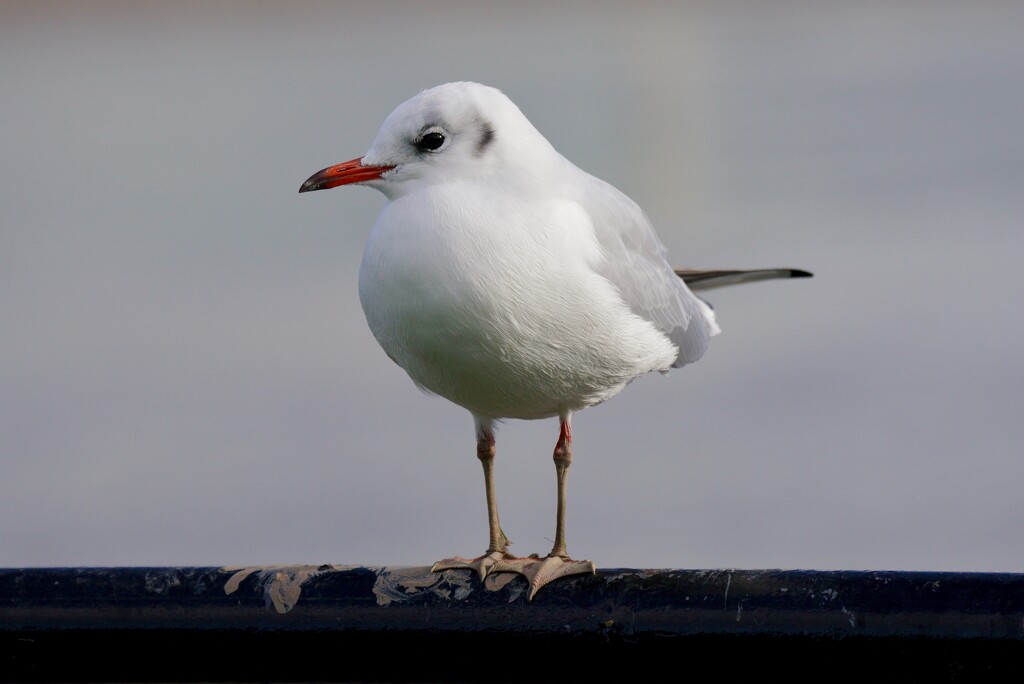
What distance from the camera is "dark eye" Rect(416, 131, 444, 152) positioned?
3139 mm

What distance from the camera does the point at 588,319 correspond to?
311 centimetres

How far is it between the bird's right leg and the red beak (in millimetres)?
707

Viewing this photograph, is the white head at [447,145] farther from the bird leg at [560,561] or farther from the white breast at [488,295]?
the bird leg at [560,561]

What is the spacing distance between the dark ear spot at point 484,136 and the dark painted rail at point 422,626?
0.97 meters

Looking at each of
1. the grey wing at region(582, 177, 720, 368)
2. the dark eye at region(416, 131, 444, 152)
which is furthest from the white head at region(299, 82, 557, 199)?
the grey wing at region(582, 177, 720, 368)

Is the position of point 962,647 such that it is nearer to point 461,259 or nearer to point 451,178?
point 461,259

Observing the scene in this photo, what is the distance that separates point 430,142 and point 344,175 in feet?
0.63

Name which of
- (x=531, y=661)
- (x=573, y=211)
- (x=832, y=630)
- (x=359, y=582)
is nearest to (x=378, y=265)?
(x=573, y=211)

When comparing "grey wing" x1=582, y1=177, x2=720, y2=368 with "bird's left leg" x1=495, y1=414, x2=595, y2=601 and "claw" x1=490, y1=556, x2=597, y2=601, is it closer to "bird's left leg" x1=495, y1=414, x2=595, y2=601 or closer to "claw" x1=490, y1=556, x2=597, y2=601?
"bird's left leg" x1=495, y1=414, x2=595, y2=601

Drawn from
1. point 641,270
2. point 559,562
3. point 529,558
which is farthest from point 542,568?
point 641,270

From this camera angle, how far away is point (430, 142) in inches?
124

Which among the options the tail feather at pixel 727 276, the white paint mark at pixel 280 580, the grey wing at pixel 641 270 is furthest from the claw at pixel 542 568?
the tail feather at pixel 727 276

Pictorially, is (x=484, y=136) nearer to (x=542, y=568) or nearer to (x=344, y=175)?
(x=344, y=175)

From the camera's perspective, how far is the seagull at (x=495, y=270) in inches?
116
